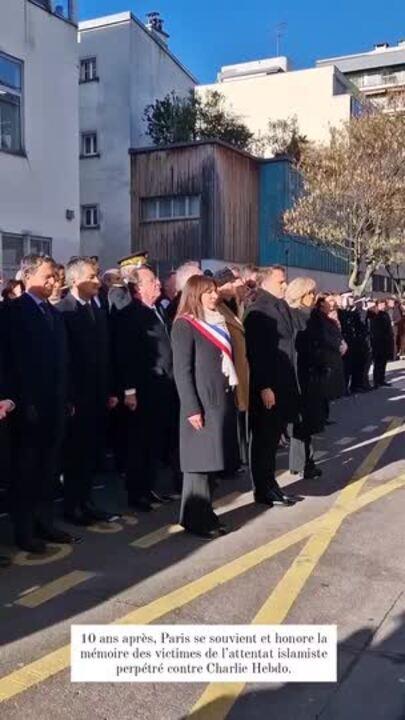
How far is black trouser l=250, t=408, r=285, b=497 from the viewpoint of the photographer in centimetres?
598

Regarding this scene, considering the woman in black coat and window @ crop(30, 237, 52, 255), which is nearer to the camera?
the woman in black coat

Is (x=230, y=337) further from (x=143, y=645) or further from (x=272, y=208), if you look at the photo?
(x=272, y=208)

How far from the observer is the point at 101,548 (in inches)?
196

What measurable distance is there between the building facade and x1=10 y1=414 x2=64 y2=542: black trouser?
716 inches

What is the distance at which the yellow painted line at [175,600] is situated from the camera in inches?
129

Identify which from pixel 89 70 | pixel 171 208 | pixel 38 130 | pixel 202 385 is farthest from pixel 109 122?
pixel 202 385

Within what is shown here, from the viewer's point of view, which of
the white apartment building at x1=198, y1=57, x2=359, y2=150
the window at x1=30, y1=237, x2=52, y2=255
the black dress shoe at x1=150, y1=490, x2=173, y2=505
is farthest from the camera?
the white apartment building at x1=198, y1=57, x2=359, y2=150

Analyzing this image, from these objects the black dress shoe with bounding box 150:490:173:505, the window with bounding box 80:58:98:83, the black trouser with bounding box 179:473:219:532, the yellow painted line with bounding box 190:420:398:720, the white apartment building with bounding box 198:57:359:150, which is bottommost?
the yellow painted line with bounding box 190:420:398:720

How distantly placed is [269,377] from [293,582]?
1.88 metres

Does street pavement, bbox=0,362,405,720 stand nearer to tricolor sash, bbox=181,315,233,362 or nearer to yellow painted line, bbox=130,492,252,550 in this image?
yellow painted line, bbox=130,492,252,550

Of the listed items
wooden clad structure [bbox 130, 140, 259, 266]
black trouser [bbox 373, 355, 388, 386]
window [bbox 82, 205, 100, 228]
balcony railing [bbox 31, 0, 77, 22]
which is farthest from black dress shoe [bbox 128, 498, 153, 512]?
window [bbox 82, 205, 100, 228]

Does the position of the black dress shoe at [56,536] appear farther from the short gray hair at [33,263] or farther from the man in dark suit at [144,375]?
the short gray hair at [33,263]

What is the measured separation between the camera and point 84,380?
5.35 metres

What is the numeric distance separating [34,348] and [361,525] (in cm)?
278
